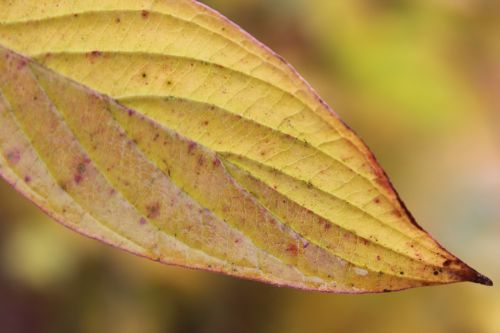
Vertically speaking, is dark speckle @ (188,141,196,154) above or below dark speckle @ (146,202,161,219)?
above

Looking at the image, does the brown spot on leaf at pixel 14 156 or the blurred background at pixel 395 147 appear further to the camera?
the blurred background at pixel 395 147

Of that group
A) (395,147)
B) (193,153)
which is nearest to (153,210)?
(193,153)

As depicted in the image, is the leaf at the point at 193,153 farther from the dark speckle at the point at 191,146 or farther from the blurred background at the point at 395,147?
the blurred background at the point at 395,147

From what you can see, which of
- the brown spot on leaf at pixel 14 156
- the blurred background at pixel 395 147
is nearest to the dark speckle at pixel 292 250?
the brown spot on leaf at pixel 14 156

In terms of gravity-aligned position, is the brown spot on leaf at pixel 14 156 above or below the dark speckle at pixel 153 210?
above

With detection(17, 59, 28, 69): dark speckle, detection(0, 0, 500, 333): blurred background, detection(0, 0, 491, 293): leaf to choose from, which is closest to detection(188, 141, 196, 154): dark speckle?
detection(0, 0, 491, 293): leaf

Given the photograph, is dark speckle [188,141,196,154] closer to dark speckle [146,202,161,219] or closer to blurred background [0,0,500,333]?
dark speckle [146,202,161,219]

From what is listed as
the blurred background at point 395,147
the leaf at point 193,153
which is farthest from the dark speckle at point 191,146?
the blurred background at point 395,147
